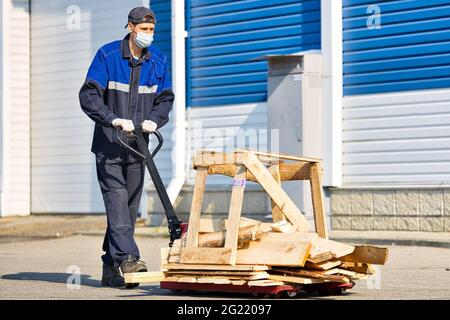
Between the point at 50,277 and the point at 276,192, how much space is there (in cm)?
305

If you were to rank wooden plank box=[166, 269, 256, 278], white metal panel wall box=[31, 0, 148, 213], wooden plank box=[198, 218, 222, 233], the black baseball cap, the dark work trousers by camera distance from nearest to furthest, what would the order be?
wooden plank box=[166, 269, 256, 278]
wooden plank box=[198, 218, 222, 233]
the dark work trousers
the black baseball cap
white metal panel wall box=[31, 0, 148, 213]

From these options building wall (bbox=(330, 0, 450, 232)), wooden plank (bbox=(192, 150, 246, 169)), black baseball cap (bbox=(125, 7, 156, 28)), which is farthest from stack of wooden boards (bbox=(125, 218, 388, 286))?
building wall (bbox=(330, 0, 450, 232))

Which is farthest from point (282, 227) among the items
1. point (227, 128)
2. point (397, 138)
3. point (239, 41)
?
point (239, 41)

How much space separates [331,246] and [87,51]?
40.6 feet

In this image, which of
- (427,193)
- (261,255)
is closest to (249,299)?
(261,255)

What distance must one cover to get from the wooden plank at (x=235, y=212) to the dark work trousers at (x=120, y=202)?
1313 millimetres

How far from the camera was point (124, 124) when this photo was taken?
9062mm

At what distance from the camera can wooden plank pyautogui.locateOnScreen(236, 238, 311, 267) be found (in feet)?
26.4

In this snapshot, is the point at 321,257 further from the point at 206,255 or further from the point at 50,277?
the point at 50,277

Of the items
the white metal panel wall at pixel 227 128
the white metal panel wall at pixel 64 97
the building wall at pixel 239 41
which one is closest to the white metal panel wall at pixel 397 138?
the building wall at pixel 239 41

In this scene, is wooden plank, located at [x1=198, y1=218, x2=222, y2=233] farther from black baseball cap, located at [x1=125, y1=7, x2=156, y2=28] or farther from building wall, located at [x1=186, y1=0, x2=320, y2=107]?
building wall, located at [x1=186, y1=0, x2=320, y2=107]

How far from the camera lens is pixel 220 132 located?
1772cm

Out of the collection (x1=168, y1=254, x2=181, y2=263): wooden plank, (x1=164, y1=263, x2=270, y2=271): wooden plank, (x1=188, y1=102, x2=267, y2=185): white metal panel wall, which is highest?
(x1=188, y1=102, x2=267, y2=185): white metal panel wall

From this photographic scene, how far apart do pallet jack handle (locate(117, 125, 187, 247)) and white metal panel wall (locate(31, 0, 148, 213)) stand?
34.1ft
